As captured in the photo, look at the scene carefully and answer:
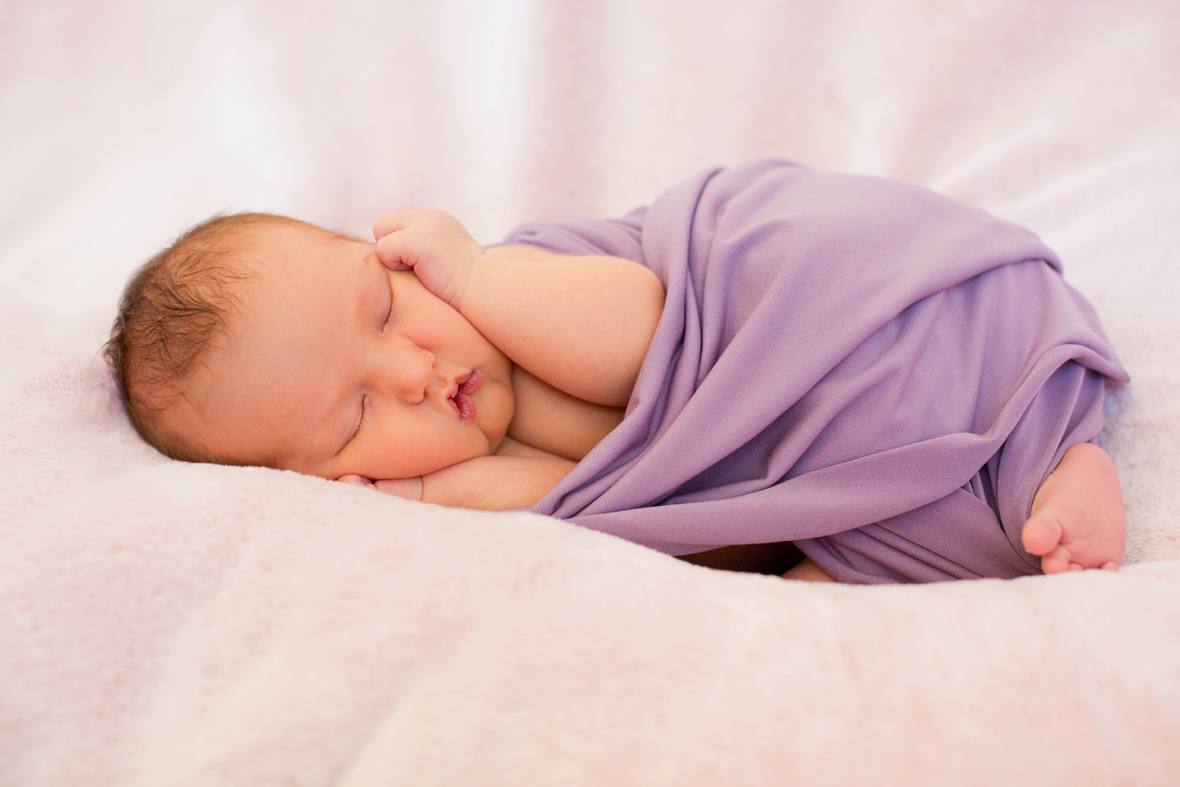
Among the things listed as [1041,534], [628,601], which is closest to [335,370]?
[628,601]

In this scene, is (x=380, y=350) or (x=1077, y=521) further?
(x=380, y=350)

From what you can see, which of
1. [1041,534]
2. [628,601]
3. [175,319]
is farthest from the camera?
[175,319]

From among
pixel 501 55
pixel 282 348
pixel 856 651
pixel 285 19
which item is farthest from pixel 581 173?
pixel 856 651

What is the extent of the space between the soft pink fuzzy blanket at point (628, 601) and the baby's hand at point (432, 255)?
1.07 feet

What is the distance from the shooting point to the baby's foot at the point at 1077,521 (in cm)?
88

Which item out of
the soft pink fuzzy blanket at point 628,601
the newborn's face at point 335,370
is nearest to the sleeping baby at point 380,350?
the newborn's face at point 335,370

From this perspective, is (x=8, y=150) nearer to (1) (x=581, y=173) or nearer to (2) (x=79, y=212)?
(2) (x=79, y=212)

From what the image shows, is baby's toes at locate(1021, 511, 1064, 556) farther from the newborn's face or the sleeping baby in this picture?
the newborn's face

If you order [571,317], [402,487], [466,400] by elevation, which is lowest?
[402,487]

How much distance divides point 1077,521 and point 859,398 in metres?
0.26

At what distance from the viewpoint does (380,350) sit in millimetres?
1094

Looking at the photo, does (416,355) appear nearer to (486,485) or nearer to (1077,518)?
(486,485)

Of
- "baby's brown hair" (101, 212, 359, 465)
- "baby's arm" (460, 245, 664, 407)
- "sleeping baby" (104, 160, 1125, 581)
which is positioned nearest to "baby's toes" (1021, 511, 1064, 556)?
"sleeping baby" (104, 160, 1125, 581)

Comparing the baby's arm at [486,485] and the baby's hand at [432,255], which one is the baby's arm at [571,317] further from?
the baby's arm at [486,485]
